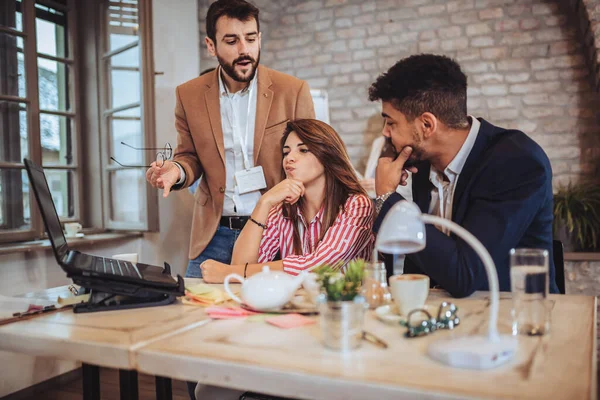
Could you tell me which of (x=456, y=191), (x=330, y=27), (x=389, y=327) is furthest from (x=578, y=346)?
(x=330, y=27)

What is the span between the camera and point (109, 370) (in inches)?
Answer: 121

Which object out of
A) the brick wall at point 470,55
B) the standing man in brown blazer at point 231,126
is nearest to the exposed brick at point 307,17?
the brick wall at point 470,55

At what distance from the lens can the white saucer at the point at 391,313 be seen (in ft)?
3.42

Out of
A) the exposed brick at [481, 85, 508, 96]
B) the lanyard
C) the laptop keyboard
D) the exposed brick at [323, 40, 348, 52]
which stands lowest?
the laptop keyboard

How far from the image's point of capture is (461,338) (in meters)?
0.85

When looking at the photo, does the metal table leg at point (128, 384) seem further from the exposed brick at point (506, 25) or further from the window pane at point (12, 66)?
the exposed brick at point (506, 25)

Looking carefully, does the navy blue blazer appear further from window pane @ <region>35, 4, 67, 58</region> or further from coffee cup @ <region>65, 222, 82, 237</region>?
window pane @ <region>35, 4, 67, 58</region>

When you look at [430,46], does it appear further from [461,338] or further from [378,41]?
[461,338]

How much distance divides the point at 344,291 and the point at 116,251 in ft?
8.56

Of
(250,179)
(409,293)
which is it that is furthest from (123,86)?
(409,293)

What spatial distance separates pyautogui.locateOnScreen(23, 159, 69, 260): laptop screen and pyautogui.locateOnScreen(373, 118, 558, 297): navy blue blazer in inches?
32.7

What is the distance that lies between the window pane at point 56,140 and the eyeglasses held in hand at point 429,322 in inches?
110

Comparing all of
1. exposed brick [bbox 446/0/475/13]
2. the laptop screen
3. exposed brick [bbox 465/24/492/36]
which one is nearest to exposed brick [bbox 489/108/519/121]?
exposed brick [bbox 465/24/492/36]

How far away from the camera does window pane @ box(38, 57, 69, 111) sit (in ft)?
10.4
